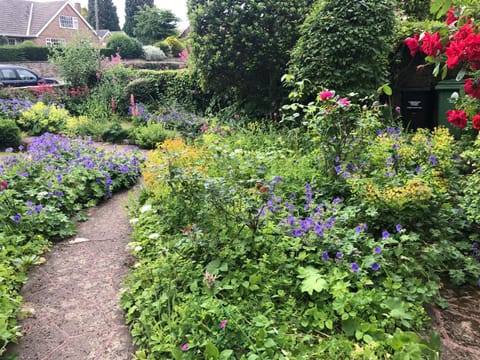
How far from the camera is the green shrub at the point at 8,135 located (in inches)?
295

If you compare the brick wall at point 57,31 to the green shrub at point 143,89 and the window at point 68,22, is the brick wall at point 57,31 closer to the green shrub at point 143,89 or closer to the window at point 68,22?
the window at point 68,22

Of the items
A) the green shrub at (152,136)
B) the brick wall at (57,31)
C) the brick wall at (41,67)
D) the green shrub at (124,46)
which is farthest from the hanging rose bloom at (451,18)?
the brick wall at (57,31)

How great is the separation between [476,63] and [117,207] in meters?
3.92

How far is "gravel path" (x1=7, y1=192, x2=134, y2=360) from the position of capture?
2.23 metres

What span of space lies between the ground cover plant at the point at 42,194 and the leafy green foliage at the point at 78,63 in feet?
25.4

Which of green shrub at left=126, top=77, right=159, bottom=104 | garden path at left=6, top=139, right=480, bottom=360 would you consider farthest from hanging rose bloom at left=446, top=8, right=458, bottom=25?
green shrub at left=126, top=77, right=159, bottom=104

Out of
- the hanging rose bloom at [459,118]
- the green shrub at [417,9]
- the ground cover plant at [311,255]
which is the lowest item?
the ground cover plant at [311,255]

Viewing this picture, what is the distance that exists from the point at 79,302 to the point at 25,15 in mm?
40638

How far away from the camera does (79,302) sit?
2670 millimetres

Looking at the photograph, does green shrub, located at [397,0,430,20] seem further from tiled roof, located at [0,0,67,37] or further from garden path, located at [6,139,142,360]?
tiled roof, located at [0,0,67,37]

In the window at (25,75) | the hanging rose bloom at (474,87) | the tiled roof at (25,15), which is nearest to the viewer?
the hanging rose bloom at (474,87)

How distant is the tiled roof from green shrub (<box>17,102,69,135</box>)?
97.0 ft

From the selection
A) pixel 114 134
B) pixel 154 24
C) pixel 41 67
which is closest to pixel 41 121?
pixel 114 134

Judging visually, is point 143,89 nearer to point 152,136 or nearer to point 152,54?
point 152,136
